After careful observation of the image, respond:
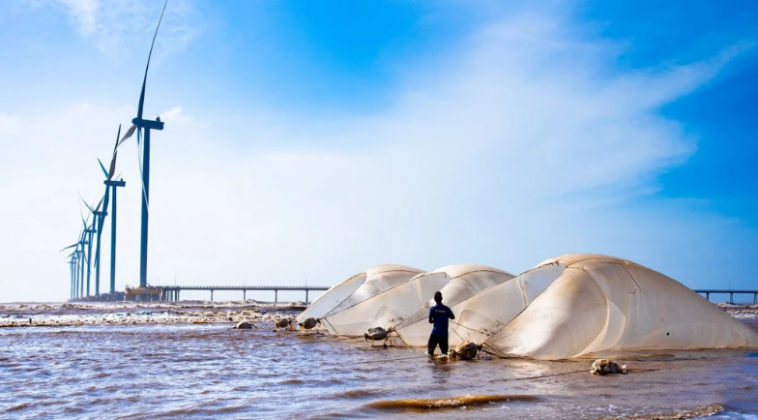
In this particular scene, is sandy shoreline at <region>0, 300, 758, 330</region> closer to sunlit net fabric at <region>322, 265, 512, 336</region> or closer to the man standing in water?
sunlit net fabric at <region>322, 265, 512, 336</region>

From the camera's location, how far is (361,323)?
1955cm

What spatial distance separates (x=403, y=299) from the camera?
19.2m

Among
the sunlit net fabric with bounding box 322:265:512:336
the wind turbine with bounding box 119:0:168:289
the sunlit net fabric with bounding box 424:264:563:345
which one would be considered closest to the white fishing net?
the sunlit net fabric with bounding box 322:265:512:336

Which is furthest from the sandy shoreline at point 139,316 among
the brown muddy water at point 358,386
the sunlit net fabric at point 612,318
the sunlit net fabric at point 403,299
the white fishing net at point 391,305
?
the brown muddy water at point 358,386

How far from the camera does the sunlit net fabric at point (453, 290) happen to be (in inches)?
645

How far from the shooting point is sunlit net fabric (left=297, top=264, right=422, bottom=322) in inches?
841

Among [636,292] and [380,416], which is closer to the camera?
[380,416]

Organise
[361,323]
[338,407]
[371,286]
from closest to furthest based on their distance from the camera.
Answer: [338,407], [361,323], [371,286]

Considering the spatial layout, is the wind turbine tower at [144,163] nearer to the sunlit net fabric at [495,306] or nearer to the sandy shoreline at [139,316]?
the sandy shoreline at [139,316]

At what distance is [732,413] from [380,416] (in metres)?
4.16

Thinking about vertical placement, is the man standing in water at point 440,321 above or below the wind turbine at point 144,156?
below

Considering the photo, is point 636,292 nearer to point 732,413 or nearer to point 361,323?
point 732,413

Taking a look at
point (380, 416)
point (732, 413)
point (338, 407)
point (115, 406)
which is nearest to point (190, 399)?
point (115, 406)

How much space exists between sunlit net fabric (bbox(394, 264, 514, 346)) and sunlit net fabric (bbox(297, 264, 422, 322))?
2566mm
